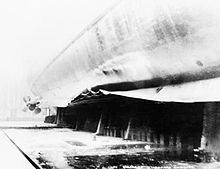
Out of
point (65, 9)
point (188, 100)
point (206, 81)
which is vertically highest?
point (65, 9)

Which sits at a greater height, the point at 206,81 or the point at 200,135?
the point at 206,81

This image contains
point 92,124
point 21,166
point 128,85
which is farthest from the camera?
point 92,124

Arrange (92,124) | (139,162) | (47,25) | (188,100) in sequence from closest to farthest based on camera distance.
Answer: (139,162) → (188,100) → (47,25) → (92,124)

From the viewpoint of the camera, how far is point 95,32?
6684 mm

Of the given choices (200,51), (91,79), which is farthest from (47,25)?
(200,51)

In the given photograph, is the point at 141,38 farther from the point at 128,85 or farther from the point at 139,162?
the point at 139,162

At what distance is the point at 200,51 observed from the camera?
496cm

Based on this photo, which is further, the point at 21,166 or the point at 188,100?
the point at 188,100

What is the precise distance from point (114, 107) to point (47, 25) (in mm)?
2567

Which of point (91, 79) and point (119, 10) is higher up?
point (119, 10)

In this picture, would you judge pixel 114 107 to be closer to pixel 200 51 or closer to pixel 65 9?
pixel 65 9

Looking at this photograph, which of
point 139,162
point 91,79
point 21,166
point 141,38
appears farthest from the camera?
point 91,79

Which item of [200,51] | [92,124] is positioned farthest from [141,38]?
[92,124]

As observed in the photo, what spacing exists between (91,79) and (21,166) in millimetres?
3900
